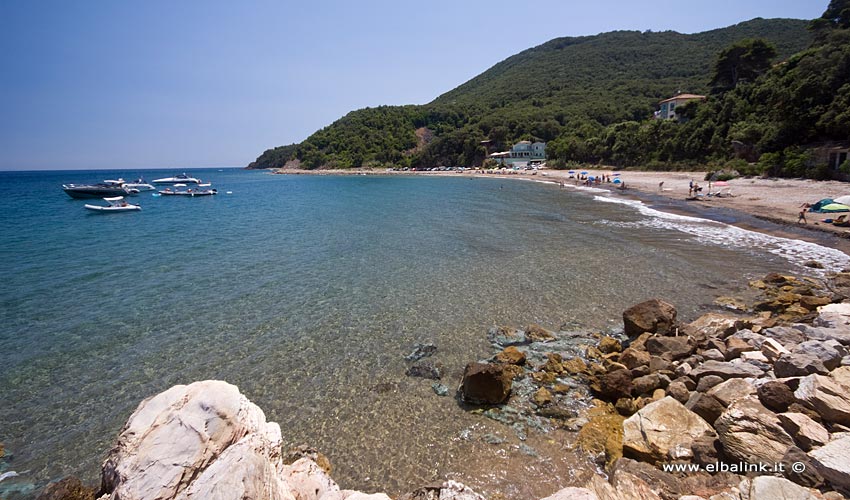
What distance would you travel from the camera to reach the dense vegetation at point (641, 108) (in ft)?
128

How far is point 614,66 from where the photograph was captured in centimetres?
15450

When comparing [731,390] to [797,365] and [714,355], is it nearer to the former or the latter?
[797,365]

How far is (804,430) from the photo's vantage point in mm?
4820

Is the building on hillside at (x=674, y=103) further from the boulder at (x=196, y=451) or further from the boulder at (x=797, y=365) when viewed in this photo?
the boulder at (x=196, y=451)

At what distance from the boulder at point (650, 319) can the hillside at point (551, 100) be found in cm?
9402

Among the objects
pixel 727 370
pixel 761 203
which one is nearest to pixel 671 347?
pixel 727 370

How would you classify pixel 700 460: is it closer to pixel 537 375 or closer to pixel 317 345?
pixel 537 375

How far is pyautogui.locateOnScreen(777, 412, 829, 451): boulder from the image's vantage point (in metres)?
4.69

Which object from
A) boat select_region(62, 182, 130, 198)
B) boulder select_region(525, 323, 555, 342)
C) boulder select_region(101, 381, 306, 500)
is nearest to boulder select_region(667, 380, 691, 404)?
boulder select_region(525, 323, 555, 342)

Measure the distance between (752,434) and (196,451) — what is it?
6.79 m

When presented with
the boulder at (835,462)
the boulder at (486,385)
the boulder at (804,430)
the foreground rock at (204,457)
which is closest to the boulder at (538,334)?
the boulder at (486,385)

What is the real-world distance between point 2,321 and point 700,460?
745 inches

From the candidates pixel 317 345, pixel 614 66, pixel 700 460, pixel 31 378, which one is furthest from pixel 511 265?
pixel 614 66

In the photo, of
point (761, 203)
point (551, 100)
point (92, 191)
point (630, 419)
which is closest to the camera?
point (630, 419)
